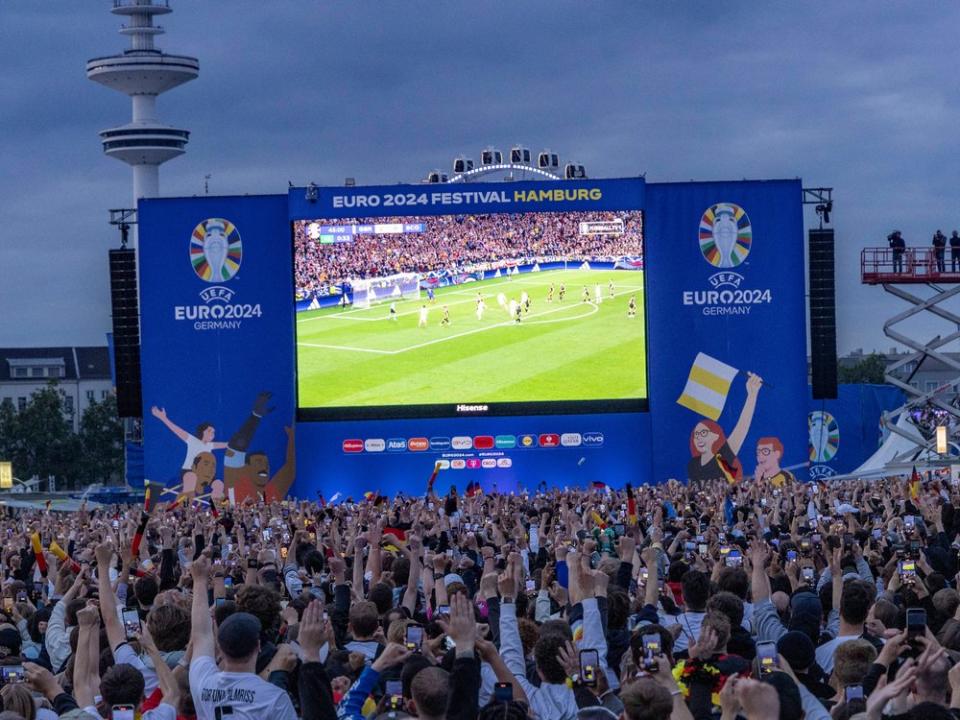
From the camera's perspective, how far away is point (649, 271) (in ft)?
125

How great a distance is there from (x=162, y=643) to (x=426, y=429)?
1171 inches

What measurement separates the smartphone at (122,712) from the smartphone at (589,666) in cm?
172

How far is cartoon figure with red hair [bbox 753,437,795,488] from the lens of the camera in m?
37.4

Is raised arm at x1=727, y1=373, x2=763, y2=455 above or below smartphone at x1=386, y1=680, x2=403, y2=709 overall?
below

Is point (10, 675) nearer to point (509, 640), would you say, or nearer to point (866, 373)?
point (509, 640)

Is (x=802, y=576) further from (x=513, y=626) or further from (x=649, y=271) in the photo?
(x=649, y=271)

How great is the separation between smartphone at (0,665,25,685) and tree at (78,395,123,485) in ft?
286

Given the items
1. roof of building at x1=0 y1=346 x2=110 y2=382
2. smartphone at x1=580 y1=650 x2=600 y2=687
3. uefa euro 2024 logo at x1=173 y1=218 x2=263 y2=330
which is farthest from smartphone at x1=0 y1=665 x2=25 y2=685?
roof of building at x1=0 y1=346 x2=110 y2=382

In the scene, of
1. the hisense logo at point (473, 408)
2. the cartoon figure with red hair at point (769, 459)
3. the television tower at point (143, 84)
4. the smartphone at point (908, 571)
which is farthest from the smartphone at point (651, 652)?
the television tower at point (143, 84)

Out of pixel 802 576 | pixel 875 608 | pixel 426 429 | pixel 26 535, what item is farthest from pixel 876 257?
pixel 875 608

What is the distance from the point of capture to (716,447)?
37.7 meters

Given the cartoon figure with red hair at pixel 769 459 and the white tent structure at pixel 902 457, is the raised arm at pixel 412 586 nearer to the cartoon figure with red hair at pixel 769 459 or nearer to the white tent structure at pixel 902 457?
the cartoon figure with red hair at pixel 769 459

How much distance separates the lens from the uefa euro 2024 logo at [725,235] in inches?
1503

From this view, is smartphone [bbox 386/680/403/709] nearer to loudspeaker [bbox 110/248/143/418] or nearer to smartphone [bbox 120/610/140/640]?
smartphone [bbox 120/610/140/640]
